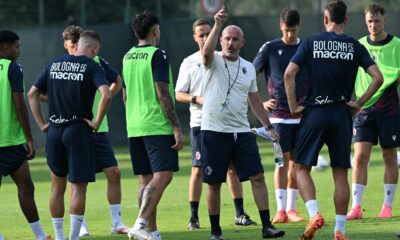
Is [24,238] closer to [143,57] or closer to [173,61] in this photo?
[143,57]

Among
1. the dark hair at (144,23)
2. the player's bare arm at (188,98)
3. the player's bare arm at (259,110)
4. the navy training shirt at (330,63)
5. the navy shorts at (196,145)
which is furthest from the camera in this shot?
the navy shorts at (196,145)

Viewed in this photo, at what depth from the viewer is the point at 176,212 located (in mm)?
16078

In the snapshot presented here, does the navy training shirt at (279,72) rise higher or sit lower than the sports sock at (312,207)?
higher

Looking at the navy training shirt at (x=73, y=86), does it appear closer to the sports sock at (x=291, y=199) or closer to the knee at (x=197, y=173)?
the knee at (x=197, y=173)

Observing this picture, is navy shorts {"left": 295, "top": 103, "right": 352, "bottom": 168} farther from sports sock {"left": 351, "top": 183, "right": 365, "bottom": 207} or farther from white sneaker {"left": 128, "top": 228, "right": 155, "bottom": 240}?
sports sock {"left": 351, "top": 183, "right": 365, "bottom": 207}

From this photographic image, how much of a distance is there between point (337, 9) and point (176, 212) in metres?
4.78

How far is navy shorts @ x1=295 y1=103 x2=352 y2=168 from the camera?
1226 centimetres

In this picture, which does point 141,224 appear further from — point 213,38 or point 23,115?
point 213,38

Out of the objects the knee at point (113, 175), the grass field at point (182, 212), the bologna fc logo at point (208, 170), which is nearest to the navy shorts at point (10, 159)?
the grass field at point (182, 212)

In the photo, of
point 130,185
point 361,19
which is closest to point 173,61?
point 361,19

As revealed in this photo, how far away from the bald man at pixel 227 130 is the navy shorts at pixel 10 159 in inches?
74.6

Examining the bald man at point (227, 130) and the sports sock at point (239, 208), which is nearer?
the bald man at point (227, 130)

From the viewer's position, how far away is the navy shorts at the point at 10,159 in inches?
499

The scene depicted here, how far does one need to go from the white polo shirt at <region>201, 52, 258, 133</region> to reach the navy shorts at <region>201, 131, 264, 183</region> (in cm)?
8
